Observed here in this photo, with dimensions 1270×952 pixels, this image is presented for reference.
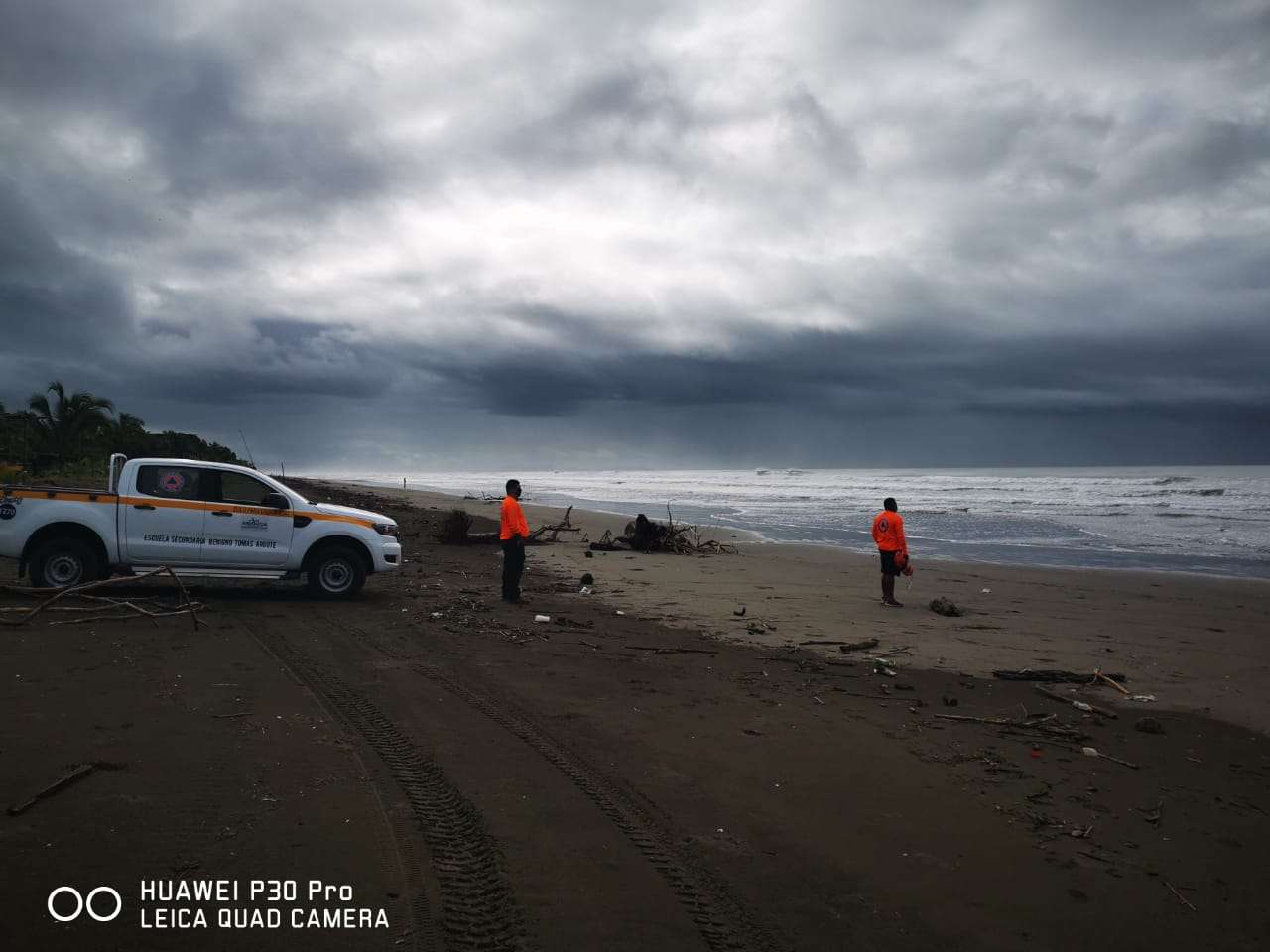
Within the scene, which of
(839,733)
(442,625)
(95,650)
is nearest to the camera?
(839,733)

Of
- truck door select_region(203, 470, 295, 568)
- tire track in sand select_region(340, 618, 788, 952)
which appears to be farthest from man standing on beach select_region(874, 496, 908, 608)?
truck door select_region(203, 470, 295, 568)

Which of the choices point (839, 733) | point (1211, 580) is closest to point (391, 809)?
point (839, 733)

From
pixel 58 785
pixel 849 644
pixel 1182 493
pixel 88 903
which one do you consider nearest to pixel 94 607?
pixel 58 785

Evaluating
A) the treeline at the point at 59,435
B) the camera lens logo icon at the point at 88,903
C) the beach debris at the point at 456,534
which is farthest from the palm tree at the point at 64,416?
the camera lens logo icon at the point at 88,903

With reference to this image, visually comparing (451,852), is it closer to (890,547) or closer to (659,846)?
(659,846)

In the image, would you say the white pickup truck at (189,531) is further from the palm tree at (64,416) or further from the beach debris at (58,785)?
the palm tree at (64,416)

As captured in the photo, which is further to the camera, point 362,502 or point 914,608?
point 362,502

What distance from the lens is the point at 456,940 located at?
11.2ft

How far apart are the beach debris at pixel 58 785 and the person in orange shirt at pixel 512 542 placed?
7.35 meters

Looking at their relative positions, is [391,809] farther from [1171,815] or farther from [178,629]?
[178,629]

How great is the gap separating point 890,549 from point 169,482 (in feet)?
34.8

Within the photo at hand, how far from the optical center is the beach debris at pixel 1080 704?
721 cm

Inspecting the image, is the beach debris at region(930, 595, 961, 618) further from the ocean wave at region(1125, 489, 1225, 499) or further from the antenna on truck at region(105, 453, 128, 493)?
the ocean wave at region(1125, 489, 1225, 499)

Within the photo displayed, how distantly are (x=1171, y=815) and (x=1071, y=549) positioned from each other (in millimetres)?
19423
